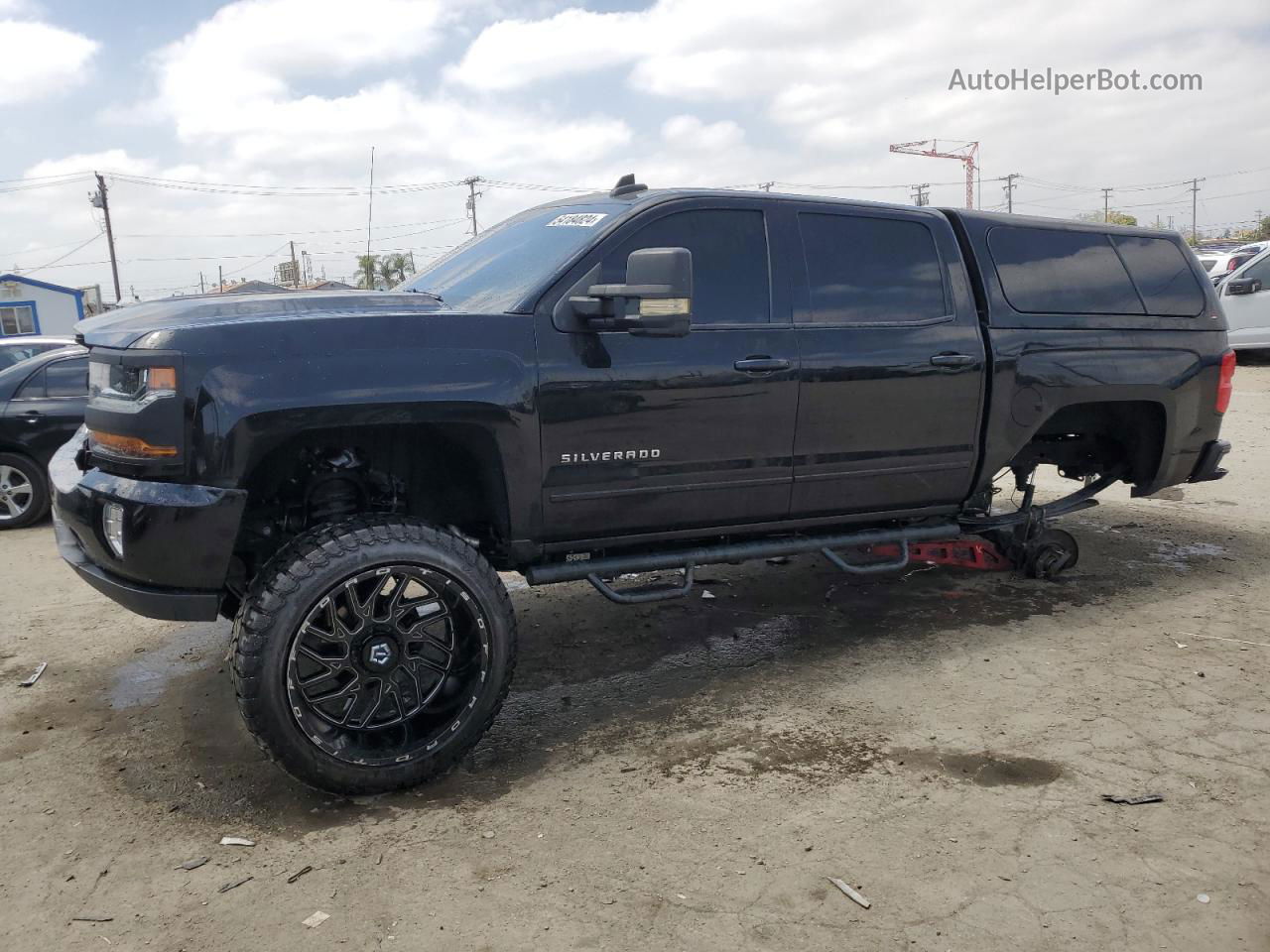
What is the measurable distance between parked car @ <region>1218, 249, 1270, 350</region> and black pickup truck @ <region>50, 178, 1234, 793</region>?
10449mm

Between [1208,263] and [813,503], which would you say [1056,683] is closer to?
[813,503]

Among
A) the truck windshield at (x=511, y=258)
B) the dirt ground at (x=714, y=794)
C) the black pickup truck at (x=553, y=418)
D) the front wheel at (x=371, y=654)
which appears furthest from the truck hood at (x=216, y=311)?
the dirt ground at (x=714, y=794)

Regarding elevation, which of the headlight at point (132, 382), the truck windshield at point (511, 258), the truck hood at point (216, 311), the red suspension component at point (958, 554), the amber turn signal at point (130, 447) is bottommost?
the red suspension component at point (958, 554)

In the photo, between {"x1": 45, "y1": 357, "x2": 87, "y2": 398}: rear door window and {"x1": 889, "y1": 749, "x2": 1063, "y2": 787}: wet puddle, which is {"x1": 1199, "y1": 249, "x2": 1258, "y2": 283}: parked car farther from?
{"x1": 45, "y1": 357, "x2": 87, "y2": 398}: rear door window

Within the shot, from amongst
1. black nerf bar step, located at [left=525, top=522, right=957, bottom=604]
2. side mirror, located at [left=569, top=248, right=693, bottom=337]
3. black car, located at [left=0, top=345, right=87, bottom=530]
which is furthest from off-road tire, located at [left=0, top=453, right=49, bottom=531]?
side mirror, located at [left=569, top=248, right=693, bottom=337]

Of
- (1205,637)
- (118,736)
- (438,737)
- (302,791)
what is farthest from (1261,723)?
(118,736)

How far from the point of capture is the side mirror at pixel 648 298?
129 inches

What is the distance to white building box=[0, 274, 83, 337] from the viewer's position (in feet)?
137

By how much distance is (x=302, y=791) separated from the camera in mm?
3215

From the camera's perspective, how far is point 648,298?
10.9ft

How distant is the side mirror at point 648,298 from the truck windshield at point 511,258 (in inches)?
11.9

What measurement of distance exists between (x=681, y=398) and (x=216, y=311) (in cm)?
165

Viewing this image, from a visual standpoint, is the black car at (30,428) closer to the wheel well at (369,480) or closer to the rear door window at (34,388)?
the rear door window at (34,388)

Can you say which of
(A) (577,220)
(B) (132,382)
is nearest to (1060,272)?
(A) (577,220)
